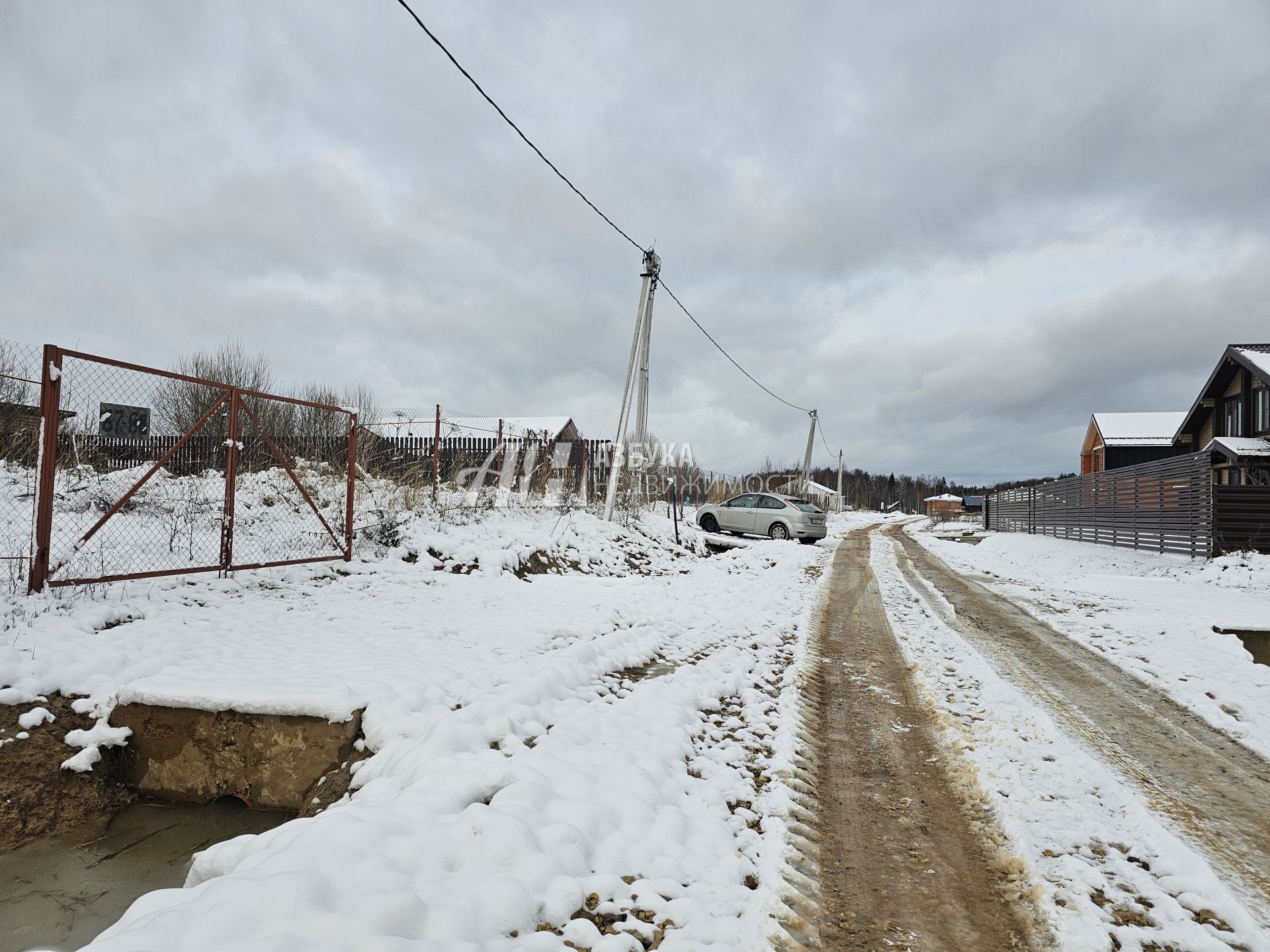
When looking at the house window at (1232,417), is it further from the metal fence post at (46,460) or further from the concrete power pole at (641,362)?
the metal fence post at (46,460)

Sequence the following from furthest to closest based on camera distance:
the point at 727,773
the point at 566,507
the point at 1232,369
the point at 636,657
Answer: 1. the point at 1232,369
2. the point at 566,507
3. the point at 636,657
4. the point at 727,773

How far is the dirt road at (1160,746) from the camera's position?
272cm

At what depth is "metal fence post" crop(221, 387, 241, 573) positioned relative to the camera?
6594mm

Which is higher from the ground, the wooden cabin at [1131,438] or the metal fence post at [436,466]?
the wooden cabin at [1131,438]

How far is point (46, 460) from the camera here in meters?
5.19

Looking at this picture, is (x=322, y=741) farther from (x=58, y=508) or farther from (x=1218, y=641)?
(x=1218, y=641)

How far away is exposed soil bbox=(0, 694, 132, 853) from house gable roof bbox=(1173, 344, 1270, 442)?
1056 inches

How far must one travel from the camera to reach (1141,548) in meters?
15.1

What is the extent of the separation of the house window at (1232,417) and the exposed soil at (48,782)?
29.6 m

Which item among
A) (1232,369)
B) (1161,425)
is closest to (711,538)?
(1232,369)

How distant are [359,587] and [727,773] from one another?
218 inches

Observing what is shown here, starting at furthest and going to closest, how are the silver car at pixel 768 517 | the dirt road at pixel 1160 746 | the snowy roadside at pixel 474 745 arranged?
1. the silver car at pixel 768 517
2. the dirt road at pixel 1160 746
3. the snowy roadside at pixel 474 745

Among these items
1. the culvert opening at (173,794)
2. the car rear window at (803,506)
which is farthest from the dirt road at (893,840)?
the car rear window at (803,506)

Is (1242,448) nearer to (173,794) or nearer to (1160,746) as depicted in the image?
(1160,746)
